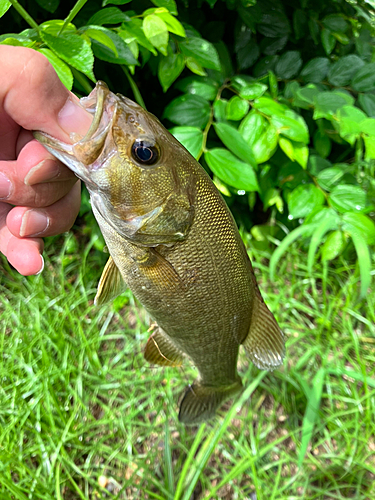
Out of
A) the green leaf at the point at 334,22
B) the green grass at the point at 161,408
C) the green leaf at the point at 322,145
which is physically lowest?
the green grass at the point at 161,408

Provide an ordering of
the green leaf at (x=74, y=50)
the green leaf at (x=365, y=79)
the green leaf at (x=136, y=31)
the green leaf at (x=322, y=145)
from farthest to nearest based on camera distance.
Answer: the green leaf at (x=322, y=145)
the green leaf at (x=365, y=79)
the green leaf at (x=136, y=31)
the green leaf at (x=74, y=50)

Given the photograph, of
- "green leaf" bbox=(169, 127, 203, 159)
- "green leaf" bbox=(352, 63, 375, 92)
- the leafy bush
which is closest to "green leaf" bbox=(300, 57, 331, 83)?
the leafy bush

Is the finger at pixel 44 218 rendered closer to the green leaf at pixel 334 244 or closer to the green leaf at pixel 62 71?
the green leaf at pixel 62 71

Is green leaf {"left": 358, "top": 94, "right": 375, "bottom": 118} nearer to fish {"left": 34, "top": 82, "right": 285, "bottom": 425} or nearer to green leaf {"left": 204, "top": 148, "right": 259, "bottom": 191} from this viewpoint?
green leaf {"left": 204, "top": 148, "right": 259, "bottom": 191}

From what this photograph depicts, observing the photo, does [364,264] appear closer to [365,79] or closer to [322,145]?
[322,145]

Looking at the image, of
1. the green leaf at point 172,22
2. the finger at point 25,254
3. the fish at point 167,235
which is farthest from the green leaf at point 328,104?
the finger at point 25,254

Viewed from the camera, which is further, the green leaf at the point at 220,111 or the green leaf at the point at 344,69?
the green leaf at the point at 344,69

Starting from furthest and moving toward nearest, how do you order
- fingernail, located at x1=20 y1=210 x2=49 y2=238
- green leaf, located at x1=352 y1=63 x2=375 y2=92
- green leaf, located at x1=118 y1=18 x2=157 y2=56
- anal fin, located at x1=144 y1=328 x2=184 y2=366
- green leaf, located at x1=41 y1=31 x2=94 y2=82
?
green leaf, located at x1=352 y1=63 x2=375 y2=92 < green leaf, located at x1=118 y1=18 x2=157 y2=56 < anal fin, located at x1=144 y1=328 x2=184 y2=366 < green leaf, located at x1=41 y1=31 x2=94 y2=82 < fingernail, located at x1=20 y1=210 x2=49 y2=238

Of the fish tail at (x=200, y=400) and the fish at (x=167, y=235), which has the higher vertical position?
the fish at (x=167, y=235)
